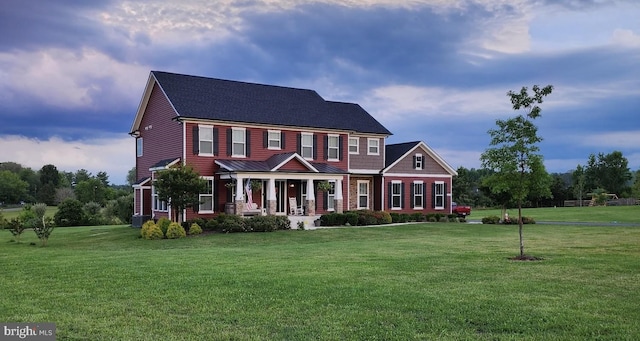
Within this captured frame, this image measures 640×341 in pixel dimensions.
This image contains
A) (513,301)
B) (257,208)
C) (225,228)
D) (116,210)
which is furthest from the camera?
(116,210)

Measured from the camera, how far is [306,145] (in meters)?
34.7

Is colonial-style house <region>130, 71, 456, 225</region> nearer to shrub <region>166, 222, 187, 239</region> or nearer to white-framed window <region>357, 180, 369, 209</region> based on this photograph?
white-framed window <region>357, 180, 369, 209</region>

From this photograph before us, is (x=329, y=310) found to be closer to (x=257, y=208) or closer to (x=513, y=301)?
(x=513, y=301)

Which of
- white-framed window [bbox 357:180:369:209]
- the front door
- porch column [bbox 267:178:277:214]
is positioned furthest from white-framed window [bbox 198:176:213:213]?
white-framed window [bbox 357:180:369:209]

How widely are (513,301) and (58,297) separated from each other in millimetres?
7929

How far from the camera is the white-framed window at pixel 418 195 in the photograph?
131 ft

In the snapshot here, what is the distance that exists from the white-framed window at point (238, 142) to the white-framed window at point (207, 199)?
214cm

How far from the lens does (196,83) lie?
33.2m

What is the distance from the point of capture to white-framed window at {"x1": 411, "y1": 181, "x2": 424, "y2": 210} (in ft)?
131

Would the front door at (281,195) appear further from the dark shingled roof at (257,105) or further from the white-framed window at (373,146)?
the white-framed window at (373,146)

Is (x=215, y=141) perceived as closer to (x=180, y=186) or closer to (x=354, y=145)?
(x=180, y=186)

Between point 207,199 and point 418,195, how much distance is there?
16344mm

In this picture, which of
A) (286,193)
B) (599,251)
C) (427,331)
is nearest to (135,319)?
(427,331)

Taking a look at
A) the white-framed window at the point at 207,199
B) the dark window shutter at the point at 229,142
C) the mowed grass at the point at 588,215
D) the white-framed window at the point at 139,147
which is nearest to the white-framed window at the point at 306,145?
the dark window shutter at the point at 229,142
